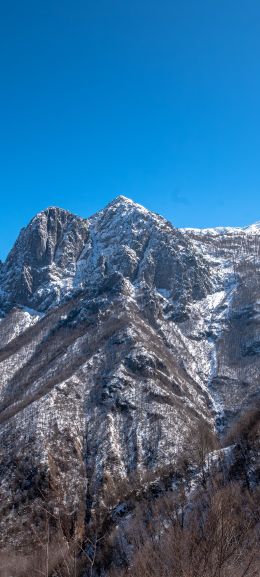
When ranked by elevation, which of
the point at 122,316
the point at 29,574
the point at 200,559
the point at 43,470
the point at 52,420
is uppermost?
the point at 122,316

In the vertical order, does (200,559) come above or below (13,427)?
below

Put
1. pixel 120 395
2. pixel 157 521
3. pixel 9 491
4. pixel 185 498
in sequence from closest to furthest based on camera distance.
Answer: pixel 157 521
pixel 185 498
pixel 9 491
pixel 120 395

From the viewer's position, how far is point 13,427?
123 m

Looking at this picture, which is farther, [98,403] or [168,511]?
[98,403]

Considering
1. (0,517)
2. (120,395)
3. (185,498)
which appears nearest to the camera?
(185,498)

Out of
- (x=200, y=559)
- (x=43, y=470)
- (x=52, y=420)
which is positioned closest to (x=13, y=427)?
(x=52, y=420)

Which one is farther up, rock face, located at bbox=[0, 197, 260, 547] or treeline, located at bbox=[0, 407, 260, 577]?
rock face, located at bbox=[0, 197, 260, 547]

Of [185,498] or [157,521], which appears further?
[185,498]

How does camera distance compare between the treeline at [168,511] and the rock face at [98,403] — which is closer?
the treeline at [168,511]

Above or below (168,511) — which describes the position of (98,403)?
above

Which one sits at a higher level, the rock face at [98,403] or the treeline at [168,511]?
the rock face at [98,403]

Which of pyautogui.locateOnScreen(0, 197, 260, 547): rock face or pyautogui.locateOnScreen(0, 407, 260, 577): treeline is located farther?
pyautogui.locateOnScreen(0, 197, 260, 547): rock face

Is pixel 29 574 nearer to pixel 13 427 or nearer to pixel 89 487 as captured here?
pixel 89 487

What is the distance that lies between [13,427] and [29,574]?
73.5 meters
